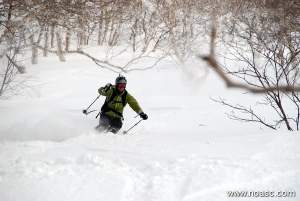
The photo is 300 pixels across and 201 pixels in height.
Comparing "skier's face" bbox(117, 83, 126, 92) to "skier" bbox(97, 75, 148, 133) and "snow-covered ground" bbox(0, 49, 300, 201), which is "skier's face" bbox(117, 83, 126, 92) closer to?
"skier" bbox(97, 75, 148, 133)

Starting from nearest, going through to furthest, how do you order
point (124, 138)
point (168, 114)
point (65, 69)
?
point (124, 138), point (168, 114), point (65, 69)

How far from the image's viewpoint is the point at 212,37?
693mm

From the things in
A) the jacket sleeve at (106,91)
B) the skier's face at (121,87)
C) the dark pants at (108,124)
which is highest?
the skier's face at (121,87)

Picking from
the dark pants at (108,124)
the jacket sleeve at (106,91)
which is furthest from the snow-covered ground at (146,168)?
the jacket sleeve at (106,91)

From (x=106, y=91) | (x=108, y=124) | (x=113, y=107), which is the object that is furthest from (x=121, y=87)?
(x=108, y=124)

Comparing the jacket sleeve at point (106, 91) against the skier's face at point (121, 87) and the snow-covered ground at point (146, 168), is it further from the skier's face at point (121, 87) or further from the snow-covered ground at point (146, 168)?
the snow-covered ground at point (146, 168)

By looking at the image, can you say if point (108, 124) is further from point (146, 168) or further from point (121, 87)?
point (146, 168)

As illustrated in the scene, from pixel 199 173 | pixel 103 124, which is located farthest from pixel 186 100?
pixel 199 173

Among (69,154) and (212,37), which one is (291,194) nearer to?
(69,154)

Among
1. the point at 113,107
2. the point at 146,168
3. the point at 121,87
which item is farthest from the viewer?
the point at 113,107

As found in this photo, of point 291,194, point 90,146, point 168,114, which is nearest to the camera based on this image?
point 291,194

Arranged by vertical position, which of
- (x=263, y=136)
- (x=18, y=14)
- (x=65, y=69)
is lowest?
(x=65, y=69)

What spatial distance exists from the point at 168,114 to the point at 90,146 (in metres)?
7.65

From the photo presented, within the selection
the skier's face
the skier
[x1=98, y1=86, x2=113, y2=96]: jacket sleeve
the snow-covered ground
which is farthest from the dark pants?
the snow-covered ground
